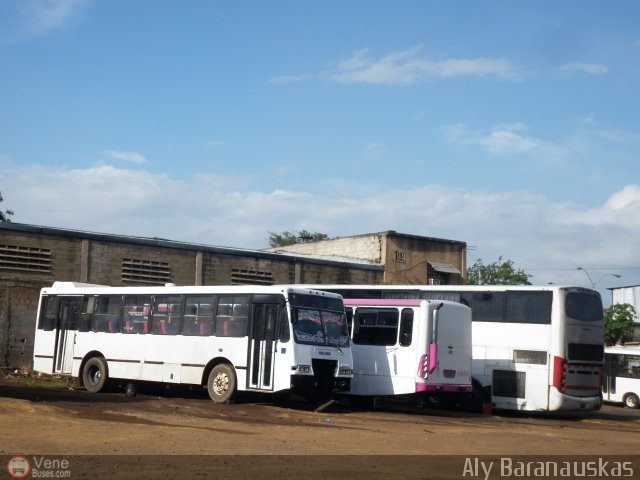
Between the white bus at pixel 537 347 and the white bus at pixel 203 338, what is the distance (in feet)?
16.6

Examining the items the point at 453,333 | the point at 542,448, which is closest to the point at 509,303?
the point at 453,333

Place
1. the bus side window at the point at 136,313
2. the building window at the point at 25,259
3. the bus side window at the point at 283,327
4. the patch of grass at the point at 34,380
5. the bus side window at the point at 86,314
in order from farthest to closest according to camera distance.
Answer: the building window at the point at 25,259 < the patch of grass at the point at 34,380 < the bus side window at the point at 86,314 < the bus side window at the point at 136,313 < the bus side window at the point at 283,327

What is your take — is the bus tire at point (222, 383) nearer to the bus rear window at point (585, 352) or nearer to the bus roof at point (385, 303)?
the bus roof at point (385, 303)

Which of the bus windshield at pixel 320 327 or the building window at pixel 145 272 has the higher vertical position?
the building window at pixel 145 272

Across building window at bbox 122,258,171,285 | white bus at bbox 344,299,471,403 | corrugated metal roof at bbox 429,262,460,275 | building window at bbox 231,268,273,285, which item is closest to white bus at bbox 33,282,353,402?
white bus at bbox 344,299,471,403

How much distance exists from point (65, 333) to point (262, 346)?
7.73 m

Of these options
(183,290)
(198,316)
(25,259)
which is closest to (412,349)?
(198,316)

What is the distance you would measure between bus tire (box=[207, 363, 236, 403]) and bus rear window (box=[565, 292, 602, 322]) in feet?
29.2

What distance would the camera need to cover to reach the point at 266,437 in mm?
14523

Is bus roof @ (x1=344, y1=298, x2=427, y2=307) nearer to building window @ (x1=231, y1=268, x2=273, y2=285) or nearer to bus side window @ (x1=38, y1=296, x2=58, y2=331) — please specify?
bus side window @ (x1=38, y1=296, x2=58, y2=331)

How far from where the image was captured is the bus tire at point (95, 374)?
2395 cm

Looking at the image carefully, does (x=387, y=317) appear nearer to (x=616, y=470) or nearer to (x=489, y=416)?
(x=489, y=416)

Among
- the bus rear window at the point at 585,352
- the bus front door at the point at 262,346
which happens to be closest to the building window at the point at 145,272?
the bus front door at the point at 262,346

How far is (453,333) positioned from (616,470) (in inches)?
397
